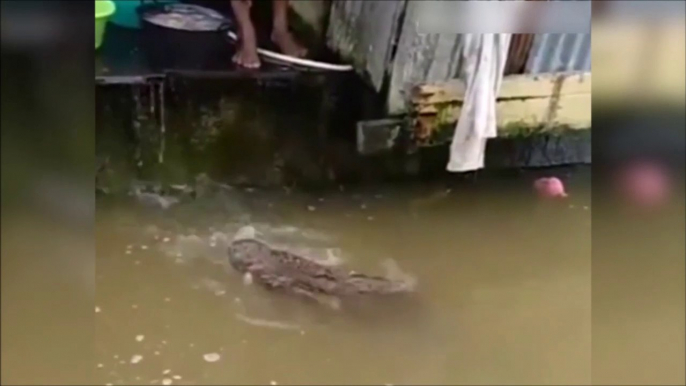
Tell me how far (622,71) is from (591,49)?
0.13 ft

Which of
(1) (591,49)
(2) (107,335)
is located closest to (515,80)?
(1) (591,49)

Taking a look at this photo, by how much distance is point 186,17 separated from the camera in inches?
34.2

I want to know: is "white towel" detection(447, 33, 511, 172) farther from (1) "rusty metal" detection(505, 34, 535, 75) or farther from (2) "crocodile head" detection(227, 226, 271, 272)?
(2) "crocodile head" detection(227, 226, 271, 272)

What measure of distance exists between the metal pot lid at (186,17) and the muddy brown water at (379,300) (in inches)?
6.7

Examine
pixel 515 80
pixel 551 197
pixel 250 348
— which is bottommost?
pixel 250 348

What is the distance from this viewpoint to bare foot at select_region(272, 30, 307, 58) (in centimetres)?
88

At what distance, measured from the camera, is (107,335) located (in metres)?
0.82

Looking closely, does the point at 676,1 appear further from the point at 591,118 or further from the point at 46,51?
the point at 46,51

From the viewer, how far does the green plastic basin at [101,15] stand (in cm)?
80

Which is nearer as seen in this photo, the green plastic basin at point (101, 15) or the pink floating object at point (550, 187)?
the green plastic basin at point (101, 15)

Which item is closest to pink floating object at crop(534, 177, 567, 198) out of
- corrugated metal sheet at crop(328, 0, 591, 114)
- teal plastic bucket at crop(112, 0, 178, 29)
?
corrugated metal sheet at crop(328, 0, 591, 114)

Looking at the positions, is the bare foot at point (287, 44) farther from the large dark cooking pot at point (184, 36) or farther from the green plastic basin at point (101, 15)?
the green plastic basin at point (101, 15)

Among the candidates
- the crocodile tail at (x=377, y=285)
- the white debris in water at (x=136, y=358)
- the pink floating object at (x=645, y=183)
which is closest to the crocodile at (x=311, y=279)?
the crocodile tail at (x=377, y=285)

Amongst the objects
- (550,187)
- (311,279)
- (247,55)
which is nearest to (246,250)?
(311,279)
